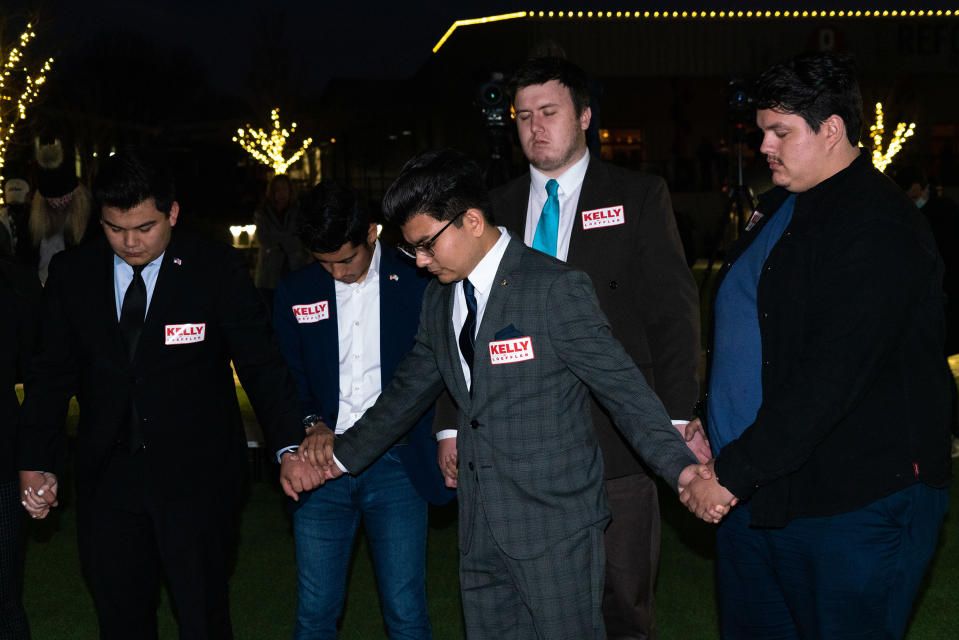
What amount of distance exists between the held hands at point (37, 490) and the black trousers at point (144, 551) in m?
0.12

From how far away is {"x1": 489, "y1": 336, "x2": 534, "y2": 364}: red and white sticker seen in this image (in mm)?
2803

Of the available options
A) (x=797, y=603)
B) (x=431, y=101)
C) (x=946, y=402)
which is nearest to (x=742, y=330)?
(x=946, y=402)

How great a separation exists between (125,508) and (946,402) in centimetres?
245

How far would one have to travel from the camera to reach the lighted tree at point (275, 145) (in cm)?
3856

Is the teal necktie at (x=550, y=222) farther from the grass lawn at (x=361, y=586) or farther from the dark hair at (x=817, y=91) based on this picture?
the grass lawn at (x=361, y=586)

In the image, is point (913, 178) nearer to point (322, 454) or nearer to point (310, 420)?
point (310, 420)

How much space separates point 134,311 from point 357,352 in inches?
30.0

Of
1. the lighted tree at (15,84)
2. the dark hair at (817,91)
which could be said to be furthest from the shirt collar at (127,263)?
the lighted tree at (15,84)

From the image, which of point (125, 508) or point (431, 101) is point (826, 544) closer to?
point (125, 508)

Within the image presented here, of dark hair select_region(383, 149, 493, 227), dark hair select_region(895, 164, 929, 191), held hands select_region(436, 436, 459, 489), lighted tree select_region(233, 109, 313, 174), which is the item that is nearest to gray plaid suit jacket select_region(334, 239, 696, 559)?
dark hair select_region(383, 149, 493, 227)

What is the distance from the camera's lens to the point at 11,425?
3455 mm

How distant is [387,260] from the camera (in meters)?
3.75

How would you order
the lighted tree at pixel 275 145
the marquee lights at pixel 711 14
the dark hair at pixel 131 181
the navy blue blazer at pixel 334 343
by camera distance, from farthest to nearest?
the lighted tree at pixel 275 145
the marquee lights at pixel 711 14
the navy blue blazer at pixel 334 343
the dark hair at pixel 131 181

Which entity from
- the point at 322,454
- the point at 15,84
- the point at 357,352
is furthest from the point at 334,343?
the point at 15,84
